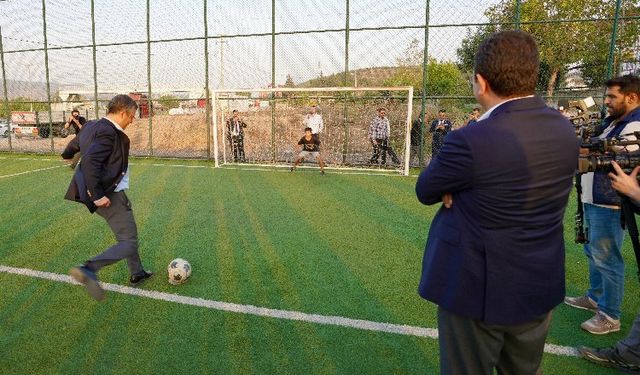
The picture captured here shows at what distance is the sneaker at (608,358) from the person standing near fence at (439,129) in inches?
393

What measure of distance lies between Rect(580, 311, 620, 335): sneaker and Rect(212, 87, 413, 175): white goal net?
883 centimetres

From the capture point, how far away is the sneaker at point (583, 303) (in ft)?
13.7

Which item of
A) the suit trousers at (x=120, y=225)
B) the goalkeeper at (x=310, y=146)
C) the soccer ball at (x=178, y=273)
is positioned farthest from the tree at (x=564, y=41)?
the suit trousers at (x=120, y=225)

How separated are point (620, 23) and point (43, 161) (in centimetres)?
1878

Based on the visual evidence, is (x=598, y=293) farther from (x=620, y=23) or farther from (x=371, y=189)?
(x=620, y=23)

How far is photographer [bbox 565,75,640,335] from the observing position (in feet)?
11.2

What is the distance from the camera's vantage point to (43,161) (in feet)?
51.9

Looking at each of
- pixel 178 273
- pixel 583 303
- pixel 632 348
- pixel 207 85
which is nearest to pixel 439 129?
pixel 207 85

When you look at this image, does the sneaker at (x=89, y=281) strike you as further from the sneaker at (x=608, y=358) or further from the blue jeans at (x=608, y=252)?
the blue jeans at (x=608, y=252)

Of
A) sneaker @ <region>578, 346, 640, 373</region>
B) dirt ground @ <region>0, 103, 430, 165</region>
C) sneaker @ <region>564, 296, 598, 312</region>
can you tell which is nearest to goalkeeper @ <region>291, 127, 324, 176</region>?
dirt ground @ <region>0, 103, 430, 165</region>

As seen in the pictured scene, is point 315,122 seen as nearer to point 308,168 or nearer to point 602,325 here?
point 308,168

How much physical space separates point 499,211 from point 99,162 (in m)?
3.68

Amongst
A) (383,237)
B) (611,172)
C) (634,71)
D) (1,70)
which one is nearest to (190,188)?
(383,237)

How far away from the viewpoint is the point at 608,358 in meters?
3.20
